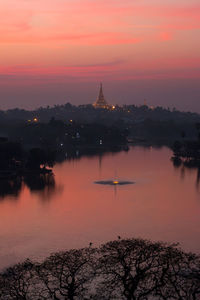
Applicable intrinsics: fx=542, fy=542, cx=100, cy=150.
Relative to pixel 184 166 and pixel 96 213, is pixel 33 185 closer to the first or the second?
pixel 96 213

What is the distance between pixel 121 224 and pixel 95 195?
941 centimetres

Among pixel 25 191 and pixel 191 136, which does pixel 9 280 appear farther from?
pixel 191 136

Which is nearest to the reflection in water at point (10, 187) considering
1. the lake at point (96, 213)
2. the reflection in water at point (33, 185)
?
the reflection in water at point (33, 185)

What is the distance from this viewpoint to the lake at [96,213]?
24875mm

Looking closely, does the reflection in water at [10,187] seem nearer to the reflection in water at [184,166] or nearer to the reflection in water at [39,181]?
the reflection in water at [39,181]

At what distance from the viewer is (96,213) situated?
3134 cm

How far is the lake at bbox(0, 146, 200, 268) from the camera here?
81.6 feet

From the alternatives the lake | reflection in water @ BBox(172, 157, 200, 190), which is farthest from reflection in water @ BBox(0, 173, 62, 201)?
reflection in water @ BBox(172, 157, 200, 190)

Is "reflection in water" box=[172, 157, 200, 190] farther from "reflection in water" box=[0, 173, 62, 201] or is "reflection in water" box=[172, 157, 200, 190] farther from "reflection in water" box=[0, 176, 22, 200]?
"reflection in water" box=[0, 176, 22, 200]

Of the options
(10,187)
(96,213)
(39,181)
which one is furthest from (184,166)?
(96,213)

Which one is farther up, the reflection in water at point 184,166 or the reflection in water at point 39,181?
the reflection in water at point 184,166

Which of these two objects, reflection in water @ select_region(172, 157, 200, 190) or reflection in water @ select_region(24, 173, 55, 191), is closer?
reflection in water @ select_region(24, 173, 55, 191)

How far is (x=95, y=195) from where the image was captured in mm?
37625

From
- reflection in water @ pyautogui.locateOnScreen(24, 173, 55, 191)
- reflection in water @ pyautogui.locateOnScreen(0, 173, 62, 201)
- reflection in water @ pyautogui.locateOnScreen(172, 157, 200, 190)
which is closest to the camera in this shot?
reflection in water @ pyautogui.locateOnScreen(0, 173, 62, 201)
